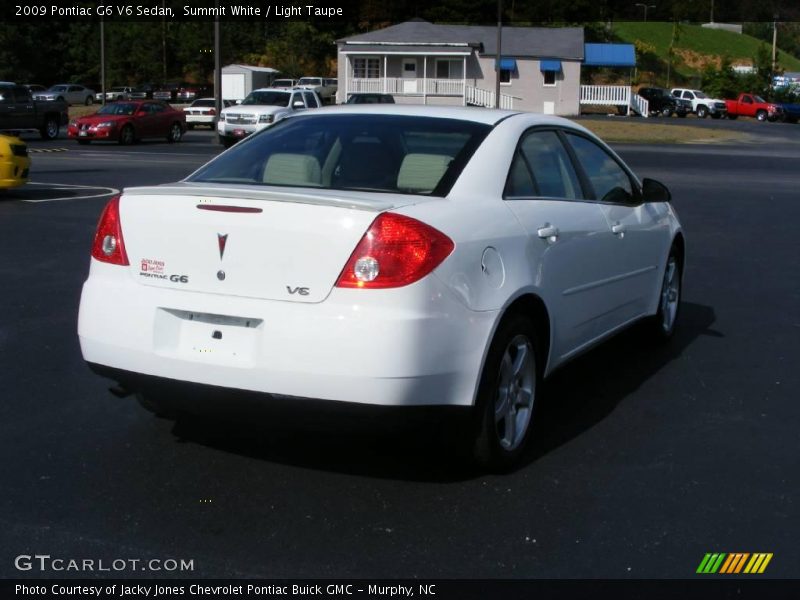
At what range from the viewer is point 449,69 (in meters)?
65.9

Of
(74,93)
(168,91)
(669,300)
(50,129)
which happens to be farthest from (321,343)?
(168,91)

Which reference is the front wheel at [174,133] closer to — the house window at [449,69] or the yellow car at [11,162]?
the yellow car at [11,162]

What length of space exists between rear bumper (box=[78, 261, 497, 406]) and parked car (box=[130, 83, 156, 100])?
6574 centimetres

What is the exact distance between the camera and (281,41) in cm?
8700

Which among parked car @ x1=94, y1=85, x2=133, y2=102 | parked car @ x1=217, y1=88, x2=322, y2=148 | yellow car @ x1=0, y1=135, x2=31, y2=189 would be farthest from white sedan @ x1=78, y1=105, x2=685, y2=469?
parked car @ x1=94, y1=85, x2=133, y2=102

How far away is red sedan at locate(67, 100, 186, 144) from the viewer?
33.2 meters

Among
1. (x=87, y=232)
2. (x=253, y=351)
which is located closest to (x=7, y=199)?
(x=87, y=232)

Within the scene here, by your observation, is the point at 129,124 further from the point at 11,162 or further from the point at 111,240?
the point at 111,240

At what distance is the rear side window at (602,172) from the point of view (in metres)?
6.09

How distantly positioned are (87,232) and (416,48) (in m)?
53.1

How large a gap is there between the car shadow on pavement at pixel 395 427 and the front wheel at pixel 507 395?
0.10 m

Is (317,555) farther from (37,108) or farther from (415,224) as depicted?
(37,108)

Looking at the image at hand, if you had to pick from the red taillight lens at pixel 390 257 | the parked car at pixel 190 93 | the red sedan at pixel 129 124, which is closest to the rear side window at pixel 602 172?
the red taillight lens at pixel 390 257

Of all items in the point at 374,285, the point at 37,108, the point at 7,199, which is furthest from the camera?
the point at 37,108
